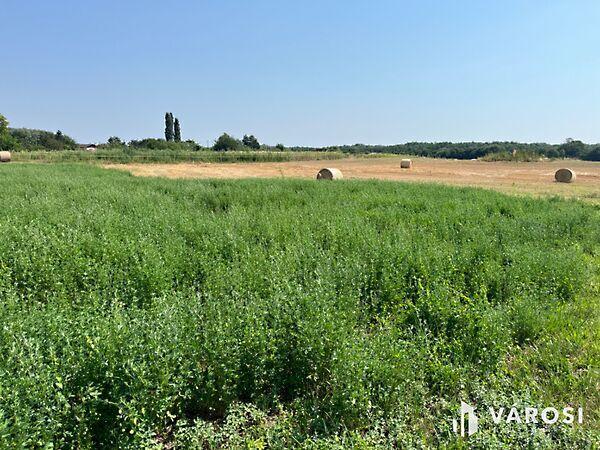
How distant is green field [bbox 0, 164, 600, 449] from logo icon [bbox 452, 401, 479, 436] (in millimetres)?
73

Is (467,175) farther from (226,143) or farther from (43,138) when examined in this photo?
(43,138)

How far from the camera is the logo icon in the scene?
279 cm

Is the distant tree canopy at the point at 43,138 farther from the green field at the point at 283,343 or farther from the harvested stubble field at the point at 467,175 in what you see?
the green field at the point at 283,343

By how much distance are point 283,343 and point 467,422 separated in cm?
157

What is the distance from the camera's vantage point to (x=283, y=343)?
323 centimetres

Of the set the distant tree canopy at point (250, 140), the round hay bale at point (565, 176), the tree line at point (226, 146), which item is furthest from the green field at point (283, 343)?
the distant tree canopy at point (250, 140)

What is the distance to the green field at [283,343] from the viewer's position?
254cm

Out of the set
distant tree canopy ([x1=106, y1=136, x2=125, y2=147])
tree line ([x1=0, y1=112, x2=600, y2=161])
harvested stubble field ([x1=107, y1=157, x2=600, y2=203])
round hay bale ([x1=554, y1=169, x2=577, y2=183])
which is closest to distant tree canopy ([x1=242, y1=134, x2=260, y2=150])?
tree line ([x1=0, y1=112, x2=600, y2=161])

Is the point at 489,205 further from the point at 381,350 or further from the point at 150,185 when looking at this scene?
the point at 150,185

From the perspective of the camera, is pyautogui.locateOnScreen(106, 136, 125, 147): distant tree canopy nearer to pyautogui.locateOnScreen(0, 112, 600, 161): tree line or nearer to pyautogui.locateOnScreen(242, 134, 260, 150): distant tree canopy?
pyautogui.locateOnScreen(0, 112, 600, 161): tree line

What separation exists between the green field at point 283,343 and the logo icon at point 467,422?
0.24 feet

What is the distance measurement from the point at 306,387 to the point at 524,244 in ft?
18.9

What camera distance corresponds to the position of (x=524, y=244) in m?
7.02

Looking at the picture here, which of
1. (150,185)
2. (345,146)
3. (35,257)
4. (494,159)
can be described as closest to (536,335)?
(35,257)
